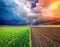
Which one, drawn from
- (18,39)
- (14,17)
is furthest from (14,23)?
(18,39)

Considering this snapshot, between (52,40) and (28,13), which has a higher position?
(28,13)

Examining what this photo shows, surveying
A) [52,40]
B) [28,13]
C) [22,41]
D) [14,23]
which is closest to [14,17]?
[14,23]

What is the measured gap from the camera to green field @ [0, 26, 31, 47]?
1.51 meters

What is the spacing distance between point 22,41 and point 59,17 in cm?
53

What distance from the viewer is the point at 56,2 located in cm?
163

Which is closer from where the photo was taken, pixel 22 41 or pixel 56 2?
pixel 22 41

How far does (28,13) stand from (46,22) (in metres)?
0.24

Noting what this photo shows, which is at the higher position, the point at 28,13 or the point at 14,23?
the point at 28,13

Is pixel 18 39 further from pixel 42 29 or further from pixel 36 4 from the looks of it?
pixel 36 4

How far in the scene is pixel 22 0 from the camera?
62.6 inches

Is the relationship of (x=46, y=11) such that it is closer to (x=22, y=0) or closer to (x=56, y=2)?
(x=56, y=2)

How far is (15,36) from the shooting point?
1537 mm

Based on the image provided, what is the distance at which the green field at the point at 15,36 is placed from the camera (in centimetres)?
151

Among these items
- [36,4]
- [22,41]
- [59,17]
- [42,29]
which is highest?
[36,4]
